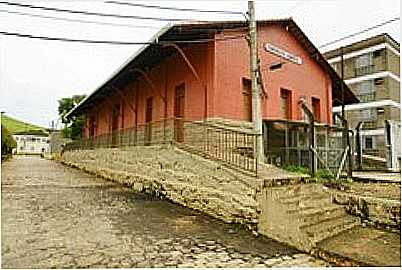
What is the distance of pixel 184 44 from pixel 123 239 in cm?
654

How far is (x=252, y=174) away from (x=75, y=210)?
11.6ft

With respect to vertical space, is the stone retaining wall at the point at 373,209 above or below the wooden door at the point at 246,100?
below

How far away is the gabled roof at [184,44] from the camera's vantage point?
8953mm

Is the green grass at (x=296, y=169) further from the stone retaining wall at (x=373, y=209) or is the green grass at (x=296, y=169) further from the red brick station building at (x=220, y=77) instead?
the red brick station building at (x=220, y=77)

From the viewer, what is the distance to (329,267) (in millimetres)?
4430

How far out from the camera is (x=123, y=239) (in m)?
5.02

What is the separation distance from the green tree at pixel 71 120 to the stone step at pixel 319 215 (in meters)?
24.1

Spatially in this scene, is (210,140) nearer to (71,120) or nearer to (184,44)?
(184,44)

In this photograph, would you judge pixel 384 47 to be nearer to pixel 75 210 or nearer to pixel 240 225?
pixel 240 225

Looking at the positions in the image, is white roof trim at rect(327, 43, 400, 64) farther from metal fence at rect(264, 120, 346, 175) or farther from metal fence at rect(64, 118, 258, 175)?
metal fence at rect(64, 118, 258, 175)

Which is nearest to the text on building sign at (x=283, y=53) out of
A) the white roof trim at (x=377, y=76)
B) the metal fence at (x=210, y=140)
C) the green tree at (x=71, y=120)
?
the metal fence at (x=210, y=140)

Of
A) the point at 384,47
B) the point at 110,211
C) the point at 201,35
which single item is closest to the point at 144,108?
the point at 201,35

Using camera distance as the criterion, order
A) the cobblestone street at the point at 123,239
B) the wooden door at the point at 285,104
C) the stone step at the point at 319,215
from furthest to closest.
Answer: the wooden door at the point at 285,104
the stone step at the point at 319,215
the cobblestone street at the point at 123,239

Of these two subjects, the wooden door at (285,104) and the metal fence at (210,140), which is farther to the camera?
the wooden door at (285,104)
